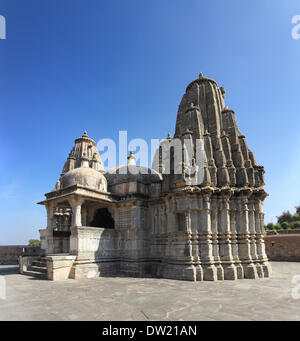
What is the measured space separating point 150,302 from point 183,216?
25.9 ft

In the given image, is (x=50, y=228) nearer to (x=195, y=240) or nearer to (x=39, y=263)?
(x=39, y=263)

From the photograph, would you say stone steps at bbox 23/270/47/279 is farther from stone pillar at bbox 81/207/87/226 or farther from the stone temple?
stone pillar at bbox 81/207/87/226

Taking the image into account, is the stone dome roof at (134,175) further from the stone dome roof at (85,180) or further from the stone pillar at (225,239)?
the stone pillar at (225,239)

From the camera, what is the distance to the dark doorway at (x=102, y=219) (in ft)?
74.8

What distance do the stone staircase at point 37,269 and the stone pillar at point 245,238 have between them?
41.2 feet

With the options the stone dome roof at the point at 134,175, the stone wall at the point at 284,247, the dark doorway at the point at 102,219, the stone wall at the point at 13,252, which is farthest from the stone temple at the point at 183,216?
the stone wall at the point at 284,247

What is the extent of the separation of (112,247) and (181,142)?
9.38 meters

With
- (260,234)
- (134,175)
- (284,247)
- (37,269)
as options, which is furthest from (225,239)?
(284,247)

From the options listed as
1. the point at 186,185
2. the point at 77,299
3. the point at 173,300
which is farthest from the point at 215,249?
the point at 77,299

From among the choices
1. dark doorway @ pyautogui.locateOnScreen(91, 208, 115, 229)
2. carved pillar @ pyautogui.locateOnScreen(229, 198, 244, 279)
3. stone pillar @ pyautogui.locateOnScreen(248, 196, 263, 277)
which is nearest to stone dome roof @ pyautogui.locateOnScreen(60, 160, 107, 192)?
dark doorway @ pyautogui.locateOnScreen(91, 208, 115, 229)

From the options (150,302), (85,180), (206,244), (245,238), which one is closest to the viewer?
(150,302)

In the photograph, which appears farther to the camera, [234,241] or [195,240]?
[234,241]

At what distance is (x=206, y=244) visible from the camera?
15.1m
